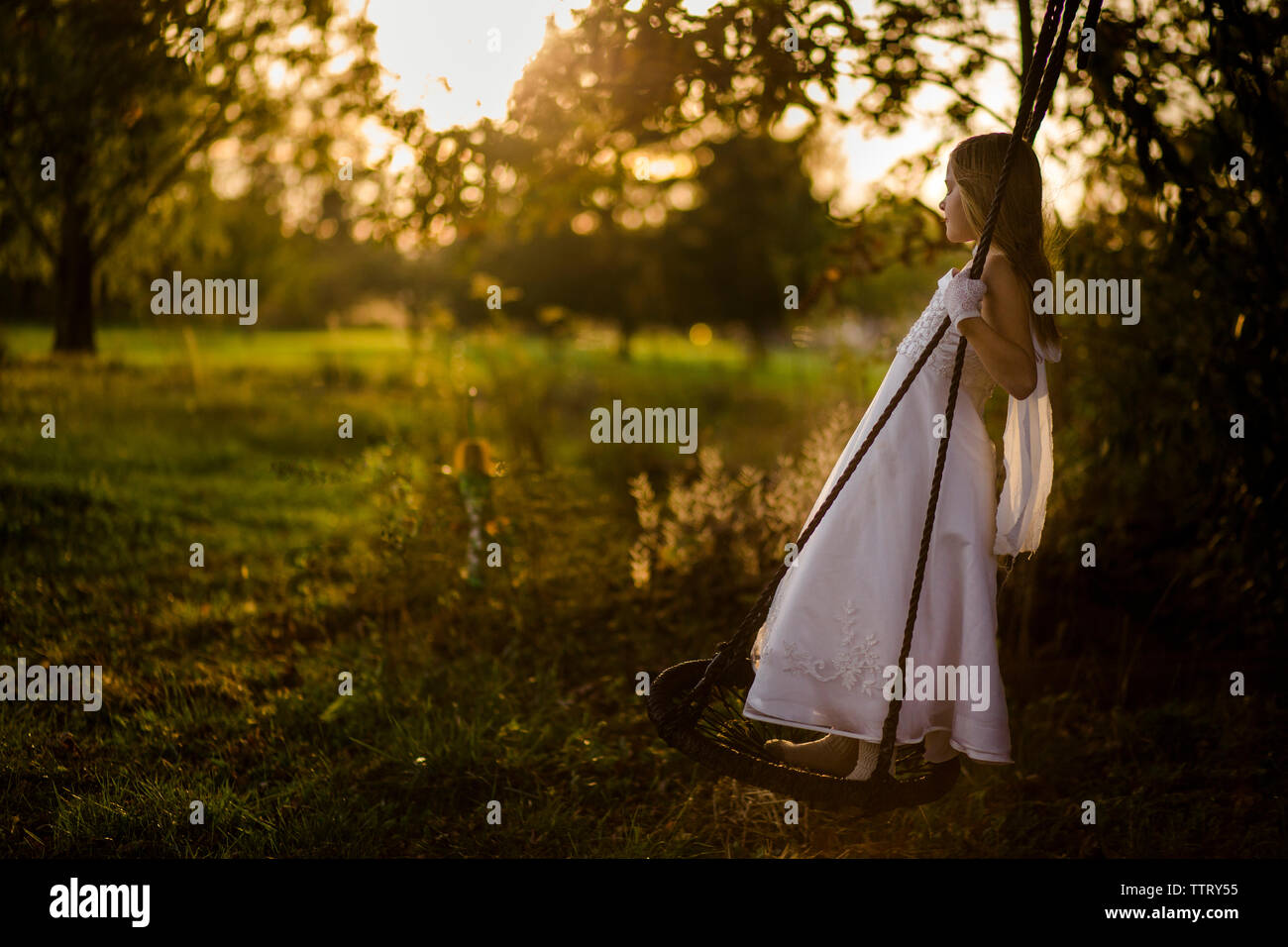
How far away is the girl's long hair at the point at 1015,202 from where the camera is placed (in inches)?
117

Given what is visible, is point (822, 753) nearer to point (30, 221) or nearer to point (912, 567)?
point (912, 567)

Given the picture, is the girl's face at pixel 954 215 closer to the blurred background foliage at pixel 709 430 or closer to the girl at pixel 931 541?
the girl at pixel 931 541

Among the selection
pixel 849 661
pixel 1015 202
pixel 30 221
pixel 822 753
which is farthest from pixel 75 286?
pixel 1015 202

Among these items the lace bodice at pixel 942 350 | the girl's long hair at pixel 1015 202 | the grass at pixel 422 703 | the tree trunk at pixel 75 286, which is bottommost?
the grass at pixel 422 703

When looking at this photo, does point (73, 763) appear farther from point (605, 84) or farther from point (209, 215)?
point (209, 215)

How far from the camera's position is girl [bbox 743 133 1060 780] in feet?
9.97

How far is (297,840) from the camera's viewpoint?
348 cm

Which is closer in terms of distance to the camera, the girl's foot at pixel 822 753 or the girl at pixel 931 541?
the girl at pixel 931 541

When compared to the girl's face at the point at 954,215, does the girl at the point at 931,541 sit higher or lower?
lower

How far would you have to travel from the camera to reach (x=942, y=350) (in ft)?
10.1

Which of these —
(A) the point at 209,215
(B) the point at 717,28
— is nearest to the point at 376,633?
(B) the point at 717,28

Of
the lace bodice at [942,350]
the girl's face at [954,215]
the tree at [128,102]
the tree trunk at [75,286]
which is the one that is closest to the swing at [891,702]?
the lace bodice at [942,350]

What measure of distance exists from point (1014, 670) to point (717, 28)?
3291 millimetres

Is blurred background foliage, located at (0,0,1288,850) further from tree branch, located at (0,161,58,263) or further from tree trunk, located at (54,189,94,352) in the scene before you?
tree trunk, located at (54,189,94,352)
